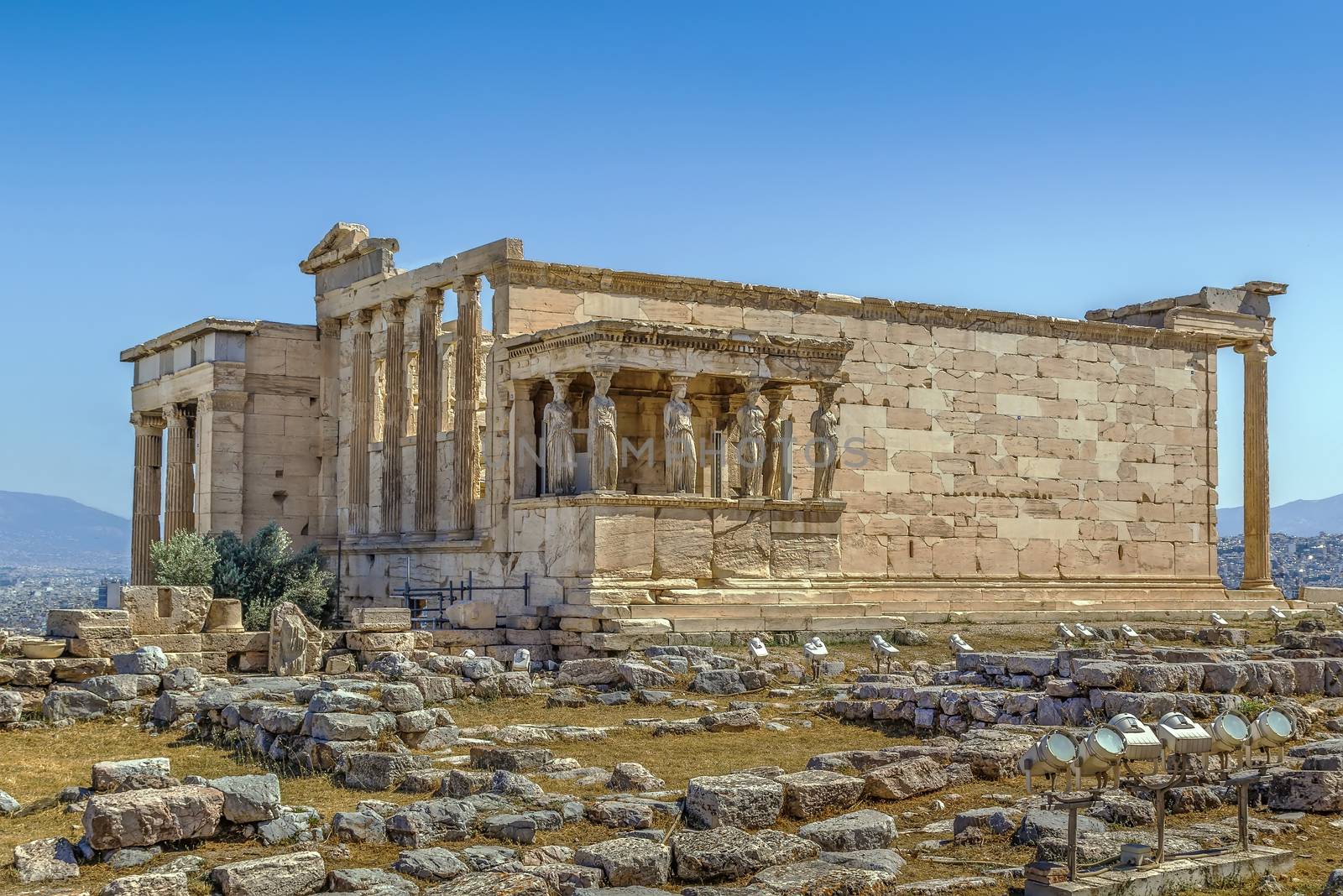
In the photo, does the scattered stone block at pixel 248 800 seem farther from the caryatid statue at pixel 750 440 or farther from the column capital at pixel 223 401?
the column capital at pixel 223 401

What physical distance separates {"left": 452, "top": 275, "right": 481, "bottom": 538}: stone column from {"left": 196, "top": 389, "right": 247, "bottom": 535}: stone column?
4.34 m

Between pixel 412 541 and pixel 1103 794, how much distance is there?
17.0m

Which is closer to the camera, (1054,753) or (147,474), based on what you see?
(1054,753)

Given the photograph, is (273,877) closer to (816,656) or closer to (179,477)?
(816,656)

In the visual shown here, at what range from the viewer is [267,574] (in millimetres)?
24562

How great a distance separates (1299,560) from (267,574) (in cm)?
9835

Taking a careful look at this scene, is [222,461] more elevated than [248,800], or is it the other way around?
[222,461]

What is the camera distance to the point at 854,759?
12016 millimetres

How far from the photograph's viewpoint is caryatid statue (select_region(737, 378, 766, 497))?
76.6 ft

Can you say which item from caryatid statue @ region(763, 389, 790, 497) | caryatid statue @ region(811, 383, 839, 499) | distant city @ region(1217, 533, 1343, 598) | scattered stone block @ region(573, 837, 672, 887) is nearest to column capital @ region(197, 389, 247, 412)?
caryatid statue @ region(763, 389, 790, 497)

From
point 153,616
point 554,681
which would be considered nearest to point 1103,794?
point 554,681

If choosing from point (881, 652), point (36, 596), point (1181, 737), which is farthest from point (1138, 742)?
point (36, 596)

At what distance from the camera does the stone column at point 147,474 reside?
30703 millimetres

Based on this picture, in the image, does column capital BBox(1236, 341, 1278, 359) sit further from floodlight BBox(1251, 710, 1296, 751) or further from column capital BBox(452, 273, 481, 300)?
floodlight BBox(1251, 710, 1296, 751)
